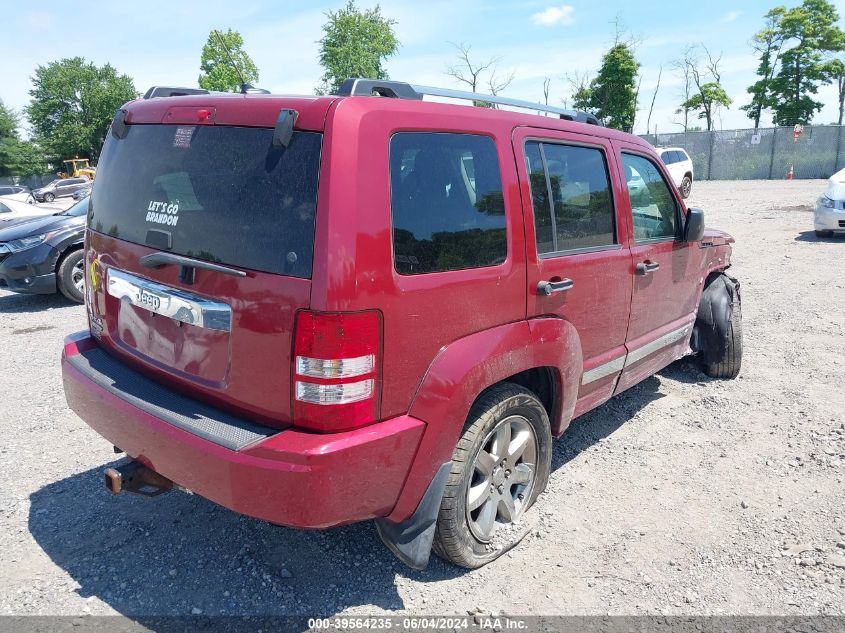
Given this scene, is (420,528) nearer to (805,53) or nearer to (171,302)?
(171,302)

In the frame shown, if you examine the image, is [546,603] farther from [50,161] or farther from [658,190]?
[50,161]

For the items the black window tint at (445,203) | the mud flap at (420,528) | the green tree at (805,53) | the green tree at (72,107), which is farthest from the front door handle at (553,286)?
the green tree at (72,107)

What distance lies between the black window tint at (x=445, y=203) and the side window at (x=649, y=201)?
143 centimetres

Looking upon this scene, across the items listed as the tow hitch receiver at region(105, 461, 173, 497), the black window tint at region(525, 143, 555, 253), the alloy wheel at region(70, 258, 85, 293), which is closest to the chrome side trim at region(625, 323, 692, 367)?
the black window tint at region(525, 143, 555, 253)

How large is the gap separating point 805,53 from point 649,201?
50.7m

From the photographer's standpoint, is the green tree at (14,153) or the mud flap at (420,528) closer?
the mud flap at (420,528)

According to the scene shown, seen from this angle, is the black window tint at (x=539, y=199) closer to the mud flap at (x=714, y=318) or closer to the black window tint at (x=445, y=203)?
the black window tint at (x=445, y=203)

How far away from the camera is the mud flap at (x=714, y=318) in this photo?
483cm

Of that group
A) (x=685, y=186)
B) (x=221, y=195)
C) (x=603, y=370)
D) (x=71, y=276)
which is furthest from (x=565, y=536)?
(x=685, y=186)

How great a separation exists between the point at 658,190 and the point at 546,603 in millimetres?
2745

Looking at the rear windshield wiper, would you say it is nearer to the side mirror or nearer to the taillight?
the taillight

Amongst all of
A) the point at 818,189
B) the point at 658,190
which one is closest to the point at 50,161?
the point at 818,189

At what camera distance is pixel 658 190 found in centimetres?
404

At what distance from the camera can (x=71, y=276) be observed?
775cm
